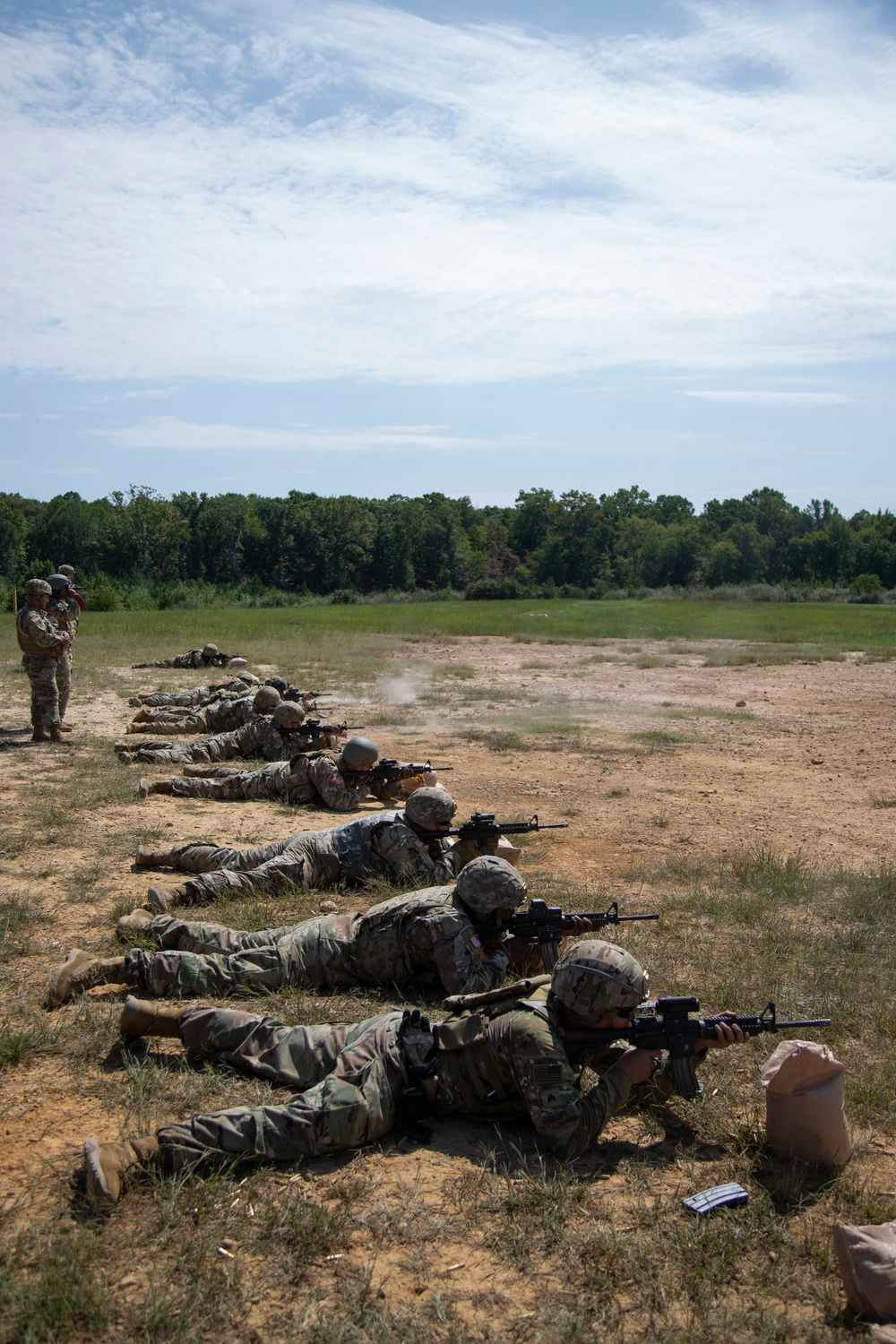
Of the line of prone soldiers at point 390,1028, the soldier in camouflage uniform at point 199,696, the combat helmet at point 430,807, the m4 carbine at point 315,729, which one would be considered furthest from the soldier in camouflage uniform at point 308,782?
the soldier in camouflage uniform at point 199,696

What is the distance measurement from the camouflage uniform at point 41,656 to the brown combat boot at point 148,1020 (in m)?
9.26

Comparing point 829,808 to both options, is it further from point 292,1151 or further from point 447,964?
point 292,1151

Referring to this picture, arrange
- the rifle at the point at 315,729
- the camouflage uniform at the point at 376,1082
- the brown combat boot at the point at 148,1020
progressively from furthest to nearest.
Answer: the rifle at the point at 315,729 → the brown combat boot at the point at 148,1020 → the camouflage uniform at the point at 376,1082

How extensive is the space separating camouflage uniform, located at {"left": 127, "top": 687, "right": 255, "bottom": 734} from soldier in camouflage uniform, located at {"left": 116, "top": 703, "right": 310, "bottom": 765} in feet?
4.30

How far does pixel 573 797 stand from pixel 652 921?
4.12 meters

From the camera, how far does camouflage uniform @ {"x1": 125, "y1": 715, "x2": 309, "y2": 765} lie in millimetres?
12242

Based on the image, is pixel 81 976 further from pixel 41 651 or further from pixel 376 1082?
pixel 41 651

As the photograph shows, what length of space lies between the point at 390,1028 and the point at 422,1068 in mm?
234

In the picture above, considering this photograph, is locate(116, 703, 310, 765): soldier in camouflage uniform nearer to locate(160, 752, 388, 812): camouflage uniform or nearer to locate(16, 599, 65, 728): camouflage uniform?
locate(16, 599, 65, 728): camouflage uniform

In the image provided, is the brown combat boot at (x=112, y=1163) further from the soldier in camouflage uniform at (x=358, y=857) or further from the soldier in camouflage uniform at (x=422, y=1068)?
the soldier in camouflage uniform at (x=358, y=857)

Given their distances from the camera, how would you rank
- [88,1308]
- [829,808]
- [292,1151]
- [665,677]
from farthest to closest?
[665,677] → [829,808] → [292,1151] → [88,1308]

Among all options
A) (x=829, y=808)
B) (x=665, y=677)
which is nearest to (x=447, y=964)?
(x=829, y=808)

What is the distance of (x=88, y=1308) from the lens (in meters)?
3.09

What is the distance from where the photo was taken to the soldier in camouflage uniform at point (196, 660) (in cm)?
2277
